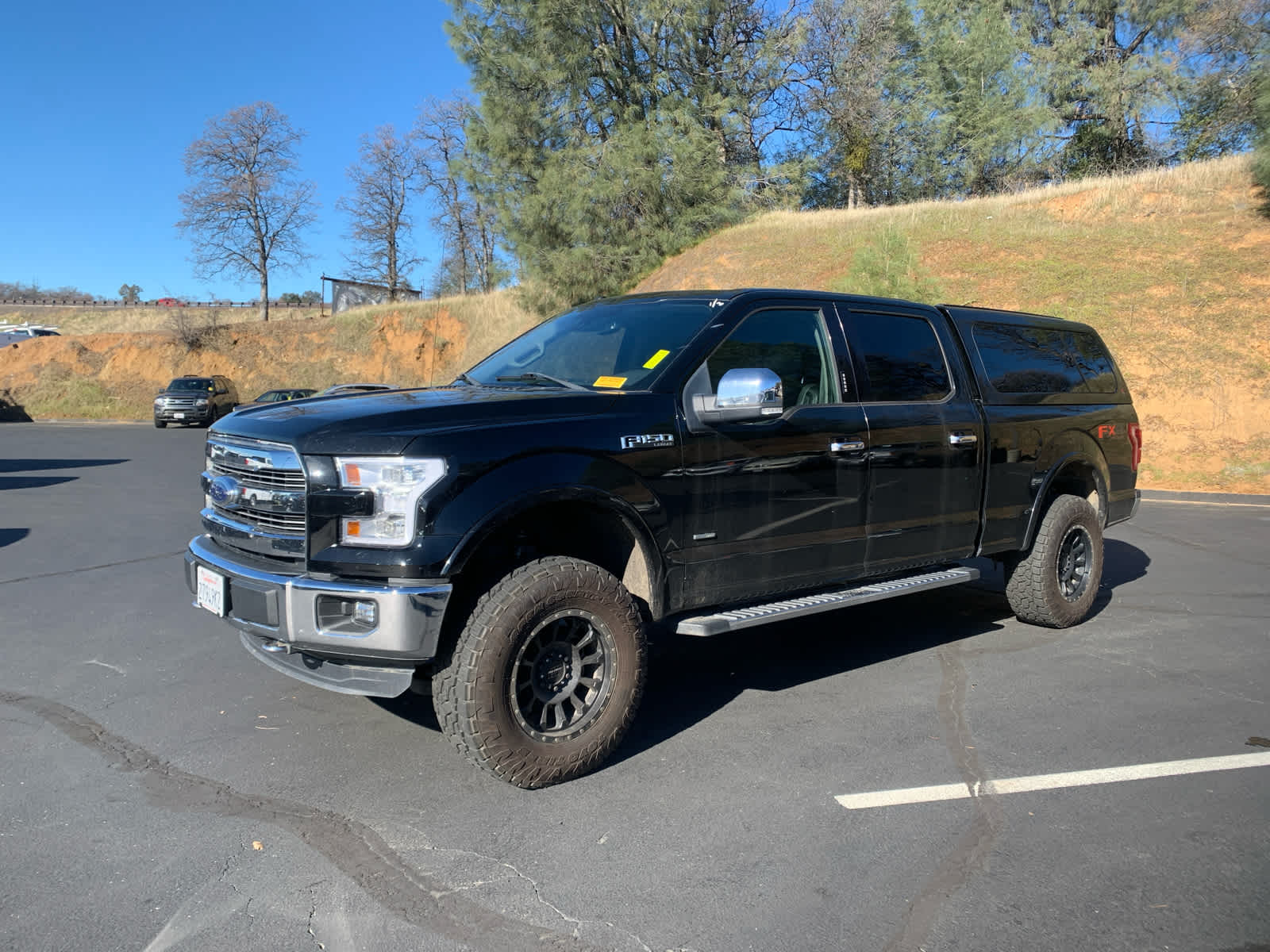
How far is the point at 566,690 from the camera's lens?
3740 millimetres

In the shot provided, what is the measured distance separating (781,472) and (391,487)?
75.6 inches

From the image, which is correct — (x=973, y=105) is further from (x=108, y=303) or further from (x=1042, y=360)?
(x=108, y=303)

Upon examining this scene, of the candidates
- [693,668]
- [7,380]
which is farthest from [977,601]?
[7,380]

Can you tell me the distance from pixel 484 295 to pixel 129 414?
16.7 m

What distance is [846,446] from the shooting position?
4637 millimetres

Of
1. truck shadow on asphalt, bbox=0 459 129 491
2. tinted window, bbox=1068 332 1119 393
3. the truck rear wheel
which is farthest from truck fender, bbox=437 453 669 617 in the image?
truck shadow on asphalt, bbox=0 459 129 491

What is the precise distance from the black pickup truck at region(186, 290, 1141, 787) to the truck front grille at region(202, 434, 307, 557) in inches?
0.5

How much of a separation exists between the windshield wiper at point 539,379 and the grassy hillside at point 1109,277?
44.3ft

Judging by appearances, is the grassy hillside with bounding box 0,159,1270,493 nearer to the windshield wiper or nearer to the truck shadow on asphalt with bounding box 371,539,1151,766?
the truck shadow on asphalt with bounding box 371,539,1151,766

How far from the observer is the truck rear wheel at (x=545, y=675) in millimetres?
3443

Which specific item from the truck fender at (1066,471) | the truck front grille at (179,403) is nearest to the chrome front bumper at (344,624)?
the truck fender at (1066,471)

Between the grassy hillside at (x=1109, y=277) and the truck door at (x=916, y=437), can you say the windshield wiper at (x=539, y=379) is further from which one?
the grassy hillside at (x=1109, y=277)

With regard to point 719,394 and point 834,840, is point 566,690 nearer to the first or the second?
point 834,840

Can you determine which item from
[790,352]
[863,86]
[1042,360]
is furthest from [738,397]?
[863,86]
